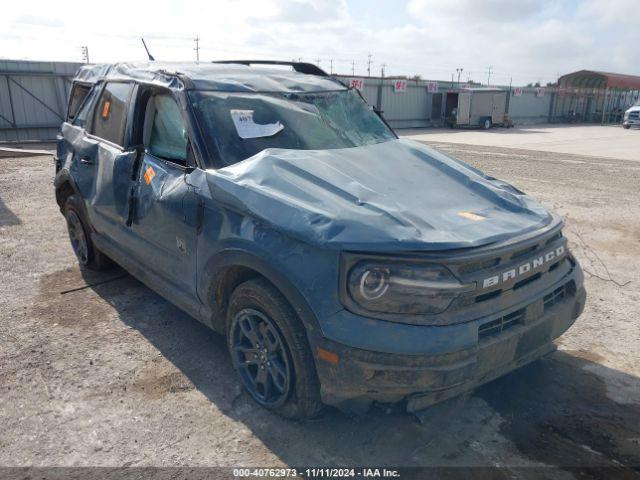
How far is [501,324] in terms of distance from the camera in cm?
257

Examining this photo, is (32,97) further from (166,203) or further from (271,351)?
(271,351)

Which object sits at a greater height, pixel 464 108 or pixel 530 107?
pixel 530 107

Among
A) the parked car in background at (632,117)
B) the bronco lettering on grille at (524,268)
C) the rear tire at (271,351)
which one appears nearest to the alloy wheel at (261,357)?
the rear tire at (271,351)

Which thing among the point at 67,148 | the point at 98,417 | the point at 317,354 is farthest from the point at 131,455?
the point at 67,148

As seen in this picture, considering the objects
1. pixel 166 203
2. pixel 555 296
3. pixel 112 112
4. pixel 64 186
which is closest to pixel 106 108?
pixel 112 112

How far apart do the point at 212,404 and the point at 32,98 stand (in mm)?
21472

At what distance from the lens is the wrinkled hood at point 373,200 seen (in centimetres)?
247

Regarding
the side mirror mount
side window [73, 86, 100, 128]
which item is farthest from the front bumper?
side window [73, 86, 100, 128]

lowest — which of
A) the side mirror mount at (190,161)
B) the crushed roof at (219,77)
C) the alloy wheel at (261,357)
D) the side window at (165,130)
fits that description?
the alloy wheel at (261,357)

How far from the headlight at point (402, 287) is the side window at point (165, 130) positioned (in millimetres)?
1645

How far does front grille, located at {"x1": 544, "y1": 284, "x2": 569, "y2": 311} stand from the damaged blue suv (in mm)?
13

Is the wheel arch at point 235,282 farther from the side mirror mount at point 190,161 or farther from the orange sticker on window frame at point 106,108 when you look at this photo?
the orange sticker on window frame at point 106,108

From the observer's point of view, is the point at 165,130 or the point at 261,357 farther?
the point at 165,130

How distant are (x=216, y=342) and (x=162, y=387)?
65 centimetres
